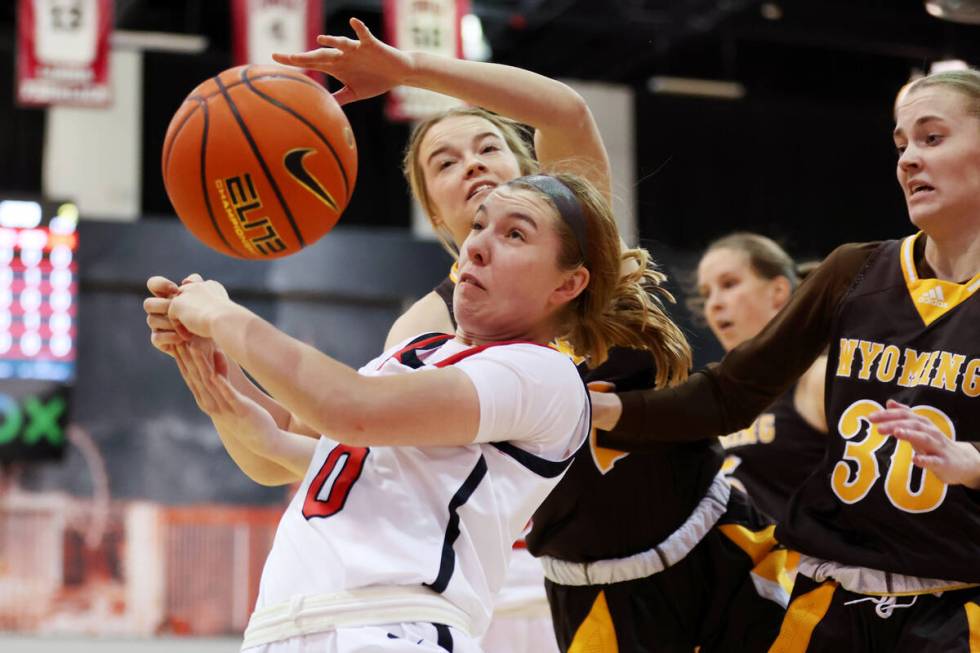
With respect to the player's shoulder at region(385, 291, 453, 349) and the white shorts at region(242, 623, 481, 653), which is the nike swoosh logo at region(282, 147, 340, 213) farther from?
the white shorts at region(242, 623, 481, 653)

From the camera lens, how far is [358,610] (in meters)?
2.32

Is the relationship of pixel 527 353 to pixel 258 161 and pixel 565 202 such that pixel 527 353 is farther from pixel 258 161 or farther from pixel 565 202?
pixel 258 161

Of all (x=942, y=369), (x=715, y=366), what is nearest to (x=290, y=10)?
(x=715, y=366)

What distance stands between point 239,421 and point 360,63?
874 millimetres

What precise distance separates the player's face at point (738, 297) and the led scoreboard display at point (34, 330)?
21.9ft

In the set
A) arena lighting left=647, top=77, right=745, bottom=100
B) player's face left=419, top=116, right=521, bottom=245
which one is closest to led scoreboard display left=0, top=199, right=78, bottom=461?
arena lighting left=647, top=77, right=745, bottom=100

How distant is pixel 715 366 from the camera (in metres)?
3.43

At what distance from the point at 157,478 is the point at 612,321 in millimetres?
9175

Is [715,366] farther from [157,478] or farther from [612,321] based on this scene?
[157,478]

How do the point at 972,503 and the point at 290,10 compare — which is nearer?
the point at 972,503

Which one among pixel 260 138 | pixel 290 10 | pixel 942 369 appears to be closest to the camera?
pixel 260 138

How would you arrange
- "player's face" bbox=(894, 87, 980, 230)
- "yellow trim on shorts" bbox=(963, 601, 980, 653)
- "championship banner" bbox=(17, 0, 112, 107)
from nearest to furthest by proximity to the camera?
1. "yellow trim on shorts" bbox=(963, 601, 980, 653)
2. "player's face" bbox=(894, 87, 980, 230)
3. "championship banner" bbox=(17, 0, 112, 107)

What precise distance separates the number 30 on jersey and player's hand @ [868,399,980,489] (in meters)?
0.15

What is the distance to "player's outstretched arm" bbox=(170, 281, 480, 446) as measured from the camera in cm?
228
